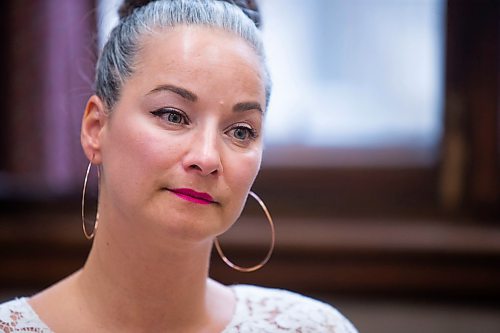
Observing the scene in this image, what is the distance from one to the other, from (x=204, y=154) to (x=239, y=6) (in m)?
0.33

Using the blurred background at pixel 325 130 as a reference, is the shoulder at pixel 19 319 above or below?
below

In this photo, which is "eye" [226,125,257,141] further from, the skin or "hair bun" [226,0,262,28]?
"hair bun" [226,0,262,28]

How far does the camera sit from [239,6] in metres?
1.31

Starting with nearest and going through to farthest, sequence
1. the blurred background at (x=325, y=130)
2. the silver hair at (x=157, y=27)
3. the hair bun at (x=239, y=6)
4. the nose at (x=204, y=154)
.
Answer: the nose at (x=204, y=154) → the silver hair at (x=157, y=27) → the hair bun at (x=239, y=6) → the blurred background at (x=325, y=130)

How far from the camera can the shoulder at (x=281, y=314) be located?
1.33 meters

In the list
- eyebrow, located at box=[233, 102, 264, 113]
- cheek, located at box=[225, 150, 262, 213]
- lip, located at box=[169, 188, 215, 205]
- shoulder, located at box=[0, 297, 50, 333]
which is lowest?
shoulder, located at box=[0, 297, 50, 333]

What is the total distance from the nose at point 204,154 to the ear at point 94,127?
183 mm

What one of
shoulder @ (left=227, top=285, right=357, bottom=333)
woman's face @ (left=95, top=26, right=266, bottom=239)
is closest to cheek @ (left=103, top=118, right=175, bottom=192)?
woman's face @ (left=95, top=26, right=266, bottom=239)

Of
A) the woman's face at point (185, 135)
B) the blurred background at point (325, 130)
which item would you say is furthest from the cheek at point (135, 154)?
the blurred background at point (325, 130)

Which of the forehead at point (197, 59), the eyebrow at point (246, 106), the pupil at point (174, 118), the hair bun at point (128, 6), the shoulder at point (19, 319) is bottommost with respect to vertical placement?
the shoulder at point (19, 319)

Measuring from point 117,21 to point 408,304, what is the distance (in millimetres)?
1293

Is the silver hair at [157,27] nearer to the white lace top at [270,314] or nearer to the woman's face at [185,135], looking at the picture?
the woman's face at [185,135]

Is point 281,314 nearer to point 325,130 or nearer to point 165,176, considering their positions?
point 165,176

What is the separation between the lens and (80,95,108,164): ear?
1.22m
